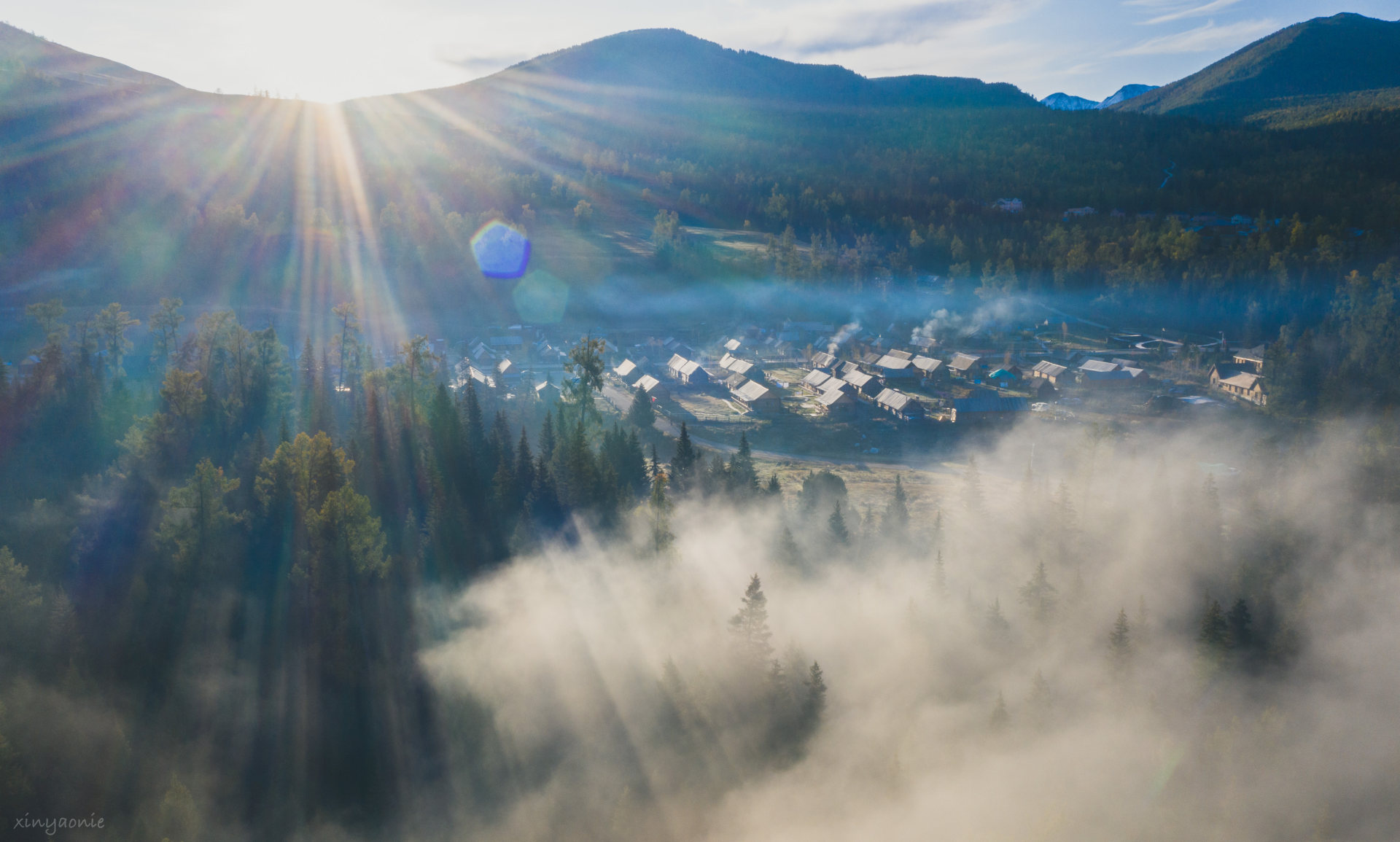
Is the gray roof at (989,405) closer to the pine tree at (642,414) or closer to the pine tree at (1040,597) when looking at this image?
the pine tree at (642,414)

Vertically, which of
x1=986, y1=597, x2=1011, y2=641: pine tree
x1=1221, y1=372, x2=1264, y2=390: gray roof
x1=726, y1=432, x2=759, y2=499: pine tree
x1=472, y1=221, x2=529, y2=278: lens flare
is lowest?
x1=986, y1=597, x2=1011, y2=641: pine tree

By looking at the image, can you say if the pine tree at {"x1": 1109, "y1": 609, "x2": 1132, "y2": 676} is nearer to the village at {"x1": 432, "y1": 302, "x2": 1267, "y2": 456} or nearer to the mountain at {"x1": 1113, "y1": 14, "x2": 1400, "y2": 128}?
the village at {"x1": 432, "y1": 302, "x2": 1267, "y2": 456}

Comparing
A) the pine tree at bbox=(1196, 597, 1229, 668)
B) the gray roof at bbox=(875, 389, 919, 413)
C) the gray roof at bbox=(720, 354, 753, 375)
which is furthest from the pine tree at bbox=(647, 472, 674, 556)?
the gray roof at bbox=(720, 354, 753, 375)

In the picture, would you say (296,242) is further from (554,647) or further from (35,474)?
(554,647)

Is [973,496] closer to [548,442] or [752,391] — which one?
[548,442]

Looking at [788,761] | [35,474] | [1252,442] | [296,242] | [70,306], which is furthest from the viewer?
[296,242]

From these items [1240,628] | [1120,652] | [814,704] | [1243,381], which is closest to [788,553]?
[814,704]

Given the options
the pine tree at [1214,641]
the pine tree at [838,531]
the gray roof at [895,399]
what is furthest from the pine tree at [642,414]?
the pine tree at [1214,641]

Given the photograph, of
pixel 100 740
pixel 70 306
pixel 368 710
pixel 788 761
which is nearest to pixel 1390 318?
pixel 788 761
